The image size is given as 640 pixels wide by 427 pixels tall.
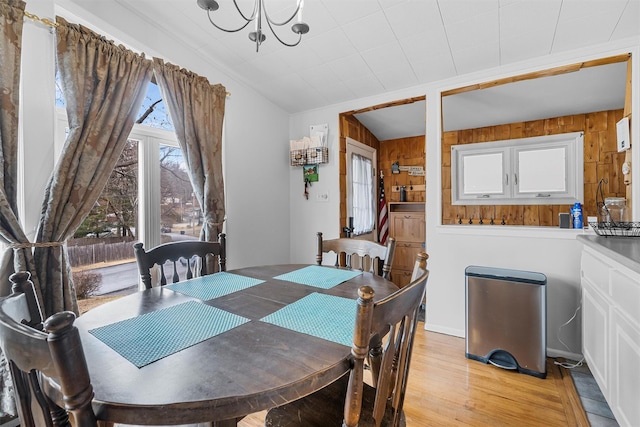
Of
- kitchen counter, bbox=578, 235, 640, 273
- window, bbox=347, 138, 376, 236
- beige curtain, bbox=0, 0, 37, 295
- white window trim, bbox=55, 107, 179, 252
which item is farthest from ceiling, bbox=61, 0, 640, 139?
kitchen counter, bbox=578, 235, 640, 273

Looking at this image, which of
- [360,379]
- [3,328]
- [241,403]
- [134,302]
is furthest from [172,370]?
[134,302]

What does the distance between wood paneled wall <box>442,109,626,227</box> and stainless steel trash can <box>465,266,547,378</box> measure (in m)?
0.81

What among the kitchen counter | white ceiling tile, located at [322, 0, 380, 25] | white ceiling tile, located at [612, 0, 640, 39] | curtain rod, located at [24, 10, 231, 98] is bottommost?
the kitchen counter

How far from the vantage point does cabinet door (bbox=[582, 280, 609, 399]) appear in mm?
1482

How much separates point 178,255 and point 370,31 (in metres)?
2.01

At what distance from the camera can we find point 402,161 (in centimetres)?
429

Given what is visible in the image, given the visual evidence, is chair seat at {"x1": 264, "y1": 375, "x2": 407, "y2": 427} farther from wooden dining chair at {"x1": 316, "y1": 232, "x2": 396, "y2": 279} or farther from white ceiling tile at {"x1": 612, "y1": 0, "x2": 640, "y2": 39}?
white ceiling tile at {"x1": 612, "y1": 0, "x2": 640, "y2": 39}

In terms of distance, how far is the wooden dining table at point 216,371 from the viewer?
1.94 feet

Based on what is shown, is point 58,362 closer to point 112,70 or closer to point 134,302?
point 134,302

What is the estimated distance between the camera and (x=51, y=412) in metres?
0.57

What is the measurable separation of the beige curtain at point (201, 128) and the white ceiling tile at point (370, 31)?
1.19 meters

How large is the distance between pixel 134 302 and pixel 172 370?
61 centimetres

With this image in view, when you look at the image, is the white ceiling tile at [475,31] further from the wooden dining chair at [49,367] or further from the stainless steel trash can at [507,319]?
the wooden dining chair at [49,367]

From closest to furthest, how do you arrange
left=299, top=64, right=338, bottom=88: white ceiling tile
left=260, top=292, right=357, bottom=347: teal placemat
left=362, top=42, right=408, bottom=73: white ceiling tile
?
left=260, top=292, right=357, bottom=347: teal placemat
left=362, top=42, right=408, bottom=73: white ceiling tile
left=299, top=64, right=338, bottom=88: white ceiling tile
